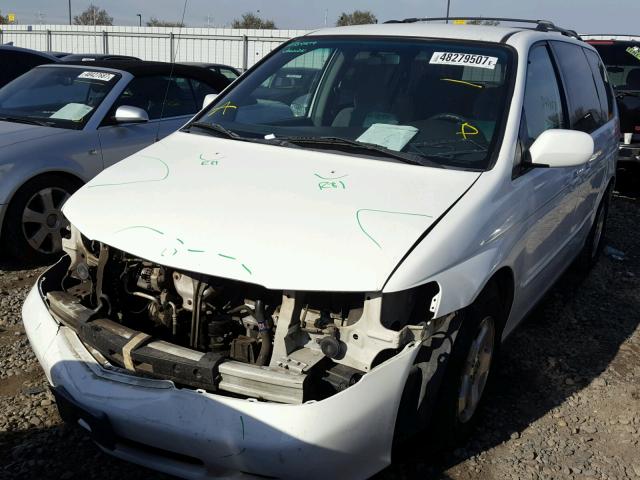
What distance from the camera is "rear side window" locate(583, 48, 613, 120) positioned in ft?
16.6

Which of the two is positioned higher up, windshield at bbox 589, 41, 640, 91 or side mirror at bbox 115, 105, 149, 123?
windshield at bbox 589, 41, 640, 91

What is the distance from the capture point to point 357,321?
7.58 ft

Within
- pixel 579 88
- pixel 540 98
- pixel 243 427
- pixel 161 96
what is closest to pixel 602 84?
pixel 579 88

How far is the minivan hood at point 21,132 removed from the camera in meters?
4.95

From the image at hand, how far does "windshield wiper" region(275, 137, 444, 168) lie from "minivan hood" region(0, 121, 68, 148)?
2635 mm

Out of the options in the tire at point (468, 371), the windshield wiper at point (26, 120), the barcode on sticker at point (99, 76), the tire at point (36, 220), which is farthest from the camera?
the barcode on sticker at point (99, 76)

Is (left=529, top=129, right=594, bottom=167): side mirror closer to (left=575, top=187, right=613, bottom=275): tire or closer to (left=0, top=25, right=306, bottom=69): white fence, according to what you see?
(left=575, top=187, right=613, bottom=275): tire

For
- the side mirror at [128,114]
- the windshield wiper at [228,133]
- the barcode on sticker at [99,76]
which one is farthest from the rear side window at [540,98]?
the barcode on sticker at [99,76]

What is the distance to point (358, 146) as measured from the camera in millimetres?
3148

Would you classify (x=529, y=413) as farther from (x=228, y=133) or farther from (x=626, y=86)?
(x=626, y=86)

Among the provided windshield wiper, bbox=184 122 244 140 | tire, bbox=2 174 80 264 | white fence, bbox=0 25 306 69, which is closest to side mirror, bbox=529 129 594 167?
windshield wiper, bbox=184 122 244 140

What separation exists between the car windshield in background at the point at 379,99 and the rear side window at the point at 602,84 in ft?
6.64

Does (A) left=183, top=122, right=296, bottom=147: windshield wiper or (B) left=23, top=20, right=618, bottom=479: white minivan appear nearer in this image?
(B) left=23, top=20, right=618, bottom=479: white minivan

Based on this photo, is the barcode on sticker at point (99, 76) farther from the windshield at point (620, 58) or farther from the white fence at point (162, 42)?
the white fence at point (162, 42)
